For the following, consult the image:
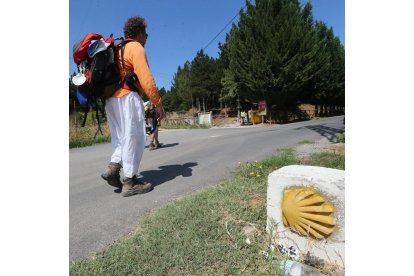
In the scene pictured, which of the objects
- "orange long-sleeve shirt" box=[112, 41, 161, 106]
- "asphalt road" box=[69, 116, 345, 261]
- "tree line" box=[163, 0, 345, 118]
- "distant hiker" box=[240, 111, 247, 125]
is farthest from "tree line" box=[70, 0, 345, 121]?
"orange long-sleeve shirt" box=[112, 41, 161, 106]

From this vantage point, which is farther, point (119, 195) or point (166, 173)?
point (166, 173)

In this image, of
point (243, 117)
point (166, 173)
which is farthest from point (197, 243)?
point (243, 117)

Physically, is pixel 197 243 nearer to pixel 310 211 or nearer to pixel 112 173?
pixel 310 211

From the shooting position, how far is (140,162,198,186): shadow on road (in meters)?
3.36

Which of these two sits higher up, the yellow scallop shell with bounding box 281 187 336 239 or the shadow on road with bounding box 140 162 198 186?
the yellow scallop shell with bounding box 281 187 336 239

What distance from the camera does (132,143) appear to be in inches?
105

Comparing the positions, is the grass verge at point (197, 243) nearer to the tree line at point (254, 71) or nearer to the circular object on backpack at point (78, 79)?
the circular object on backpack at point (78, 79)

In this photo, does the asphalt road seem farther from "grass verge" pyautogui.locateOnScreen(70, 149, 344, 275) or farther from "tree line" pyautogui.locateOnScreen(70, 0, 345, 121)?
"tree line" pyautogui.locateOnScreen(70, 0, 345, 121)

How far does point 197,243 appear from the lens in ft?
5.74

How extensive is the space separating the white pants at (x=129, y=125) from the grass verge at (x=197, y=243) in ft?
2.00

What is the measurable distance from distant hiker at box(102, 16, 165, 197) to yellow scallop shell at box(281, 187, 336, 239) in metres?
1.59

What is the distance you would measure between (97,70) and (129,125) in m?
0.56

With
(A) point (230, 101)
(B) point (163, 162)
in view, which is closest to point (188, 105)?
(A) point (230, 101)
